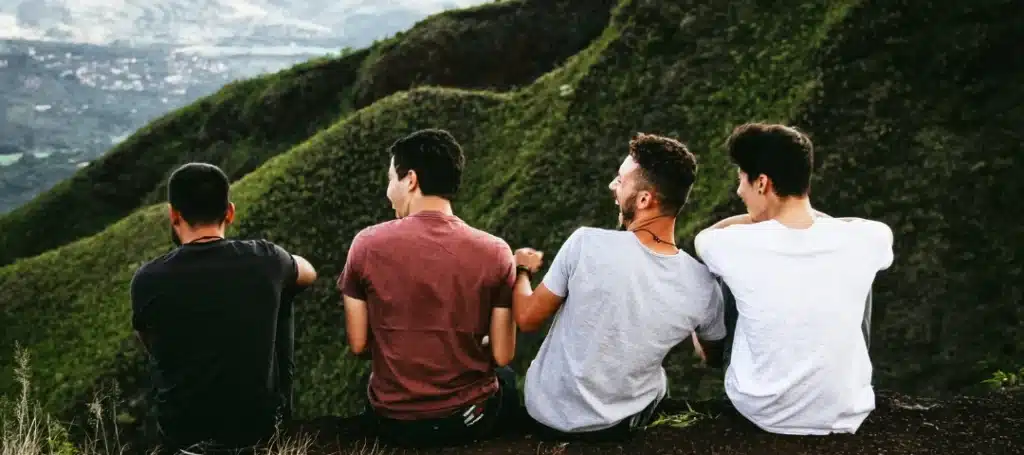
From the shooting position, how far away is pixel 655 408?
5445mm

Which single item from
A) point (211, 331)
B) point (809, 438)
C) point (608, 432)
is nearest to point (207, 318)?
point (211, 331)

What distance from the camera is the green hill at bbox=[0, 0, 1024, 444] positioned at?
11.2m

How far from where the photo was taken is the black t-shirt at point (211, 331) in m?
4.75

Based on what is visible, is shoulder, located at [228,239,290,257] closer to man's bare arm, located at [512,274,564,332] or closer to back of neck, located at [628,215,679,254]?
man's bare arm, located at [512,274,564,332]

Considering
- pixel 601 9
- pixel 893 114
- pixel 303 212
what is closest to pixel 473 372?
pixel 893 114

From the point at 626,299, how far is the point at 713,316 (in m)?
0.65

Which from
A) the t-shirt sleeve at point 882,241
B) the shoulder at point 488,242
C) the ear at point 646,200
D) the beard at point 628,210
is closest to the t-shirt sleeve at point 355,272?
the shoulder at point 488,242

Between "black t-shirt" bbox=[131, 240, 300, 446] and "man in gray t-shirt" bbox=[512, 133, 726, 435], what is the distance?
162 cm

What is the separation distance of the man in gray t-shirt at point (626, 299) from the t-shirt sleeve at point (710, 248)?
0.06 metres

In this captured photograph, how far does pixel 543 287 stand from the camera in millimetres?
4863

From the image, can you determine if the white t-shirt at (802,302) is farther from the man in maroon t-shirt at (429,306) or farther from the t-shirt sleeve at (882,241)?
the man in maroon t-shirt at (429,306)

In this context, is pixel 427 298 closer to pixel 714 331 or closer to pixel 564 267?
pixel 564 267

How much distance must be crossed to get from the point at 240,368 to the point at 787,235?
3.40m

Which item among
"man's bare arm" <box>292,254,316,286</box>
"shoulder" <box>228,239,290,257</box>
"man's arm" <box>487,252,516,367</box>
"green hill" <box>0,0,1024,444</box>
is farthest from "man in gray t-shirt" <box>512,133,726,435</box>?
"green hill" <box>0,0,1024,444</box>
